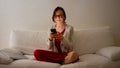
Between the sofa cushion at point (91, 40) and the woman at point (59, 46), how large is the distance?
31 centimetres

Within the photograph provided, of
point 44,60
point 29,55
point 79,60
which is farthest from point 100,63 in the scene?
point 29,55

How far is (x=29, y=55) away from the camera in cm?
312

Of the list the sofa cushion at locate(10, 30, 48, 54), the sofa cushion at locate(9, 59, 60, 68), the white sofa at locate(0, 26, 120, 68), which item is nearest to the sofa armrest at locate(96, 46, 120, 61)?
the white sofa at locate(0, 26, 120, 68)

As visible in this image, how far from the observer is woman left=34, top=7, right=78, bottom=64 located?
8.84 feet

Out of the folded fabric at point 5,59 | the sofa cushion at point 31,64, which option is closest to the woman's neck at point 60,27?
the sofa cushion at point 31,64

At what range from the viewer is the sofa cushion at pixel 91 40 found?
127 inches

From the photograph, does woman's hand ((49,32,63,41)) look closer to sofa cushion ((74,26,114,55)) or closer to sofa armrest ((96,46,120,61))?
sofa cushion ((74,26,114,55))

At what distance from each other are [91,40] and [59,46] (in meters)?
0.62

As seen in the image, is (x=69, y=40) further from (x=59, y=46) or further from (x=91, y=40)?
(x=91, y=40)

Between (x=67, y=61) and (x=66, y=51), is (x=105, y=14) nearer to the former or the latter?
(x=66, y=51)

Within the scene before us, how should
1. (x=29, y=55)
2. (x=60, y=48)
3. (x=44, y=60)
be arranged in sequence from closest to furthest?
(x=44, y=60)
(x=60, y=48)
(x=29, y=55)

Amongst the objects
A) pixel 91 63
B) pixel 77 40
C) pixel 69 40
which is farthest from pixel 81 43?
pixel 91 63

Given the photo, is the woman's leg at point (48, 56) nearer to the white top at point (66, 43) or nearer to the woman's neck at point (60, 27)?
the white top at point (66, 43)

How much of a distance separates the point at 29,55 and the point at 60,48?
525mm
